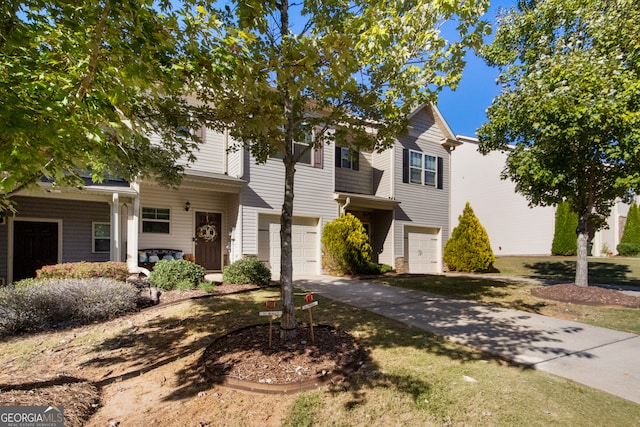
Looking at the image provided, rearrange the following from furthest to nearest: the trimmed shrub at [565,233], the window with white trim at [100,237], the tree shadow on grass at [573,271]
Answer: the trimmed shrub at [565,233] → the tree shadow on grass at [573,271] → the window with white trim at [100,237]

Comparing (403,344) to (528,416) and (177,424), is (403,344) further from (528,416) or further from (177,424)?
(177,424)

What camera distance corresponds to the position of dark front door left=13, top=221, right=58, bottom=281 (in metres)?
10.1

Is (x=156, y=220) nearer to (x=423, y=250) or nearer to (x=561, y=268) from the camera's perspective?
(x=423, y=250)

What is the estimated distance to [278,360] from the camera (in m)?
4.00

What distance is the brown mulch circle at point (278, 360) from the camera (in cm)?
356

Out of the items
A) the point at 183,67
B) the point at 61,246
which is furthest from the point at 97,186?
the point at 183,67

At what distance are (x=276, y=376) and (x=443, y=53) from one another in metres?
4.48

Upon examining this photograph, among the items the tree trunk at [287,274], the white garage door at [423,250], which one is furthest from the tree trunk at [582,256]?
the tree trunk at [287,274]

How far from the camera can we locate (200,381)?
3777 mm

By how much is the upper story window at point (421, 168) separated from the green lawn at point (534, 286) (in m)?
4.96

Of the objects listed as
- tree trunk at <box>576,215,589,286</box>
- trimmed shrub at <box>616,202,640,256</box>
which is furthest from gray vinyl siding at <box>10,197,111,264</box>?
trimmed shrub at <box>616,202,640,256</box>

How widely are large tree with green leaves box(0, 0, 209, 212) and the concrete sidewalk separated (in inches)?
205

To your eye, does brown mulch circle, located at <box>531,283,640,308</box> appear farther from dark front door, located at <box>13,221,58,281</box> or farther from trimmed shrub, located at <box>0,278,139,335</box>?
dark front door, located at <box>13,221,58,281</box>

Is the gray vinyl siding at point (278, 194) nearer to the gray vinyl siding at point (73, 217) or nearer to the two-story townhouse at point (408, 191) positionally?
the two-story townhouse at point (408, 191)
